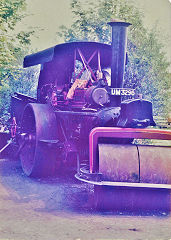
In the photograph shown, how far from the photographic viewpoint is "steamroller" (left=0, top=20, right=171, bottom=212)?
4488mm

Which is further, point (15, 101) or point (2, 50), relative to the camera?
point (15, 101)

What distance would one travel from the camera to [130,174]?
4.44 metres

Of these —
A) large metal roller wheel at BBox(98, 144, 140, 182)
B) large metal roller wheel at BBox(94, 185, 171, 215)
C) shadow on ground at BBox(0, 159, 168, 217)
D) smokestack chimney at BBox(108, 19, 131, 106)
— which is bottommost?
shadow on ground at BBox(0, 159, 168, 217)

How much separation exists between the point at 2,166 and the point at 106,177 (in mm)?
3383

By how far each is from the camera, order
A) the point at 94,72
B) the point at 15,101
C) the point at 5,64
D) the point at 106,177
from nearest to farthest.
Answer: the point at 106,177 → the point at 94,72 → the point at 5,64 → the point at 15,101

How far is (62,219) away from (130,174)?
85 cm

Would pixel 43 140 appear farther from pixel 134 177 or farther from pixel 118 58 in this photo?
pixel 134 177

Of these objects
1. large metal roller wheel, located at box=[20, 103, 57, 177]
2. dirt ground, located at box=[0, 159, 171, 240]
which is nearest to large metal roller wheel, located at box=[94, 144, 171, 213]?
dirt ground, located at box=[0, 159, 171, 240]

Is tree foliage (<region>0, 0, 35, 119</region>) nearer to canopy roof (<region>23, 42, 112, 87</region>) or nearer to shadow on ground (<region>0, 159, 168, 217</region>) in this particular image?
canopy roof (<region>23, 42, 112, 87</region>)

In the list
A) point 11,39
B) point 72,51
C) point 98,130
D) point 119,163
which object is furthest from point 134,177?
point 11,39

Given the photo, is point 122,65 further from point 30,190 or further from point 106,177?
point 30,190

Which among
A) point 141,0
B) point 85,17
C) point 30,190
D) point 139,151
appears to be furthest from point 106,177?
point 85,17

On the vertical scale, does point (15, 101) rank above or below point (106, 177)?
above

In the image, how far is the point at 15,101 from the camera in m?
7.98
